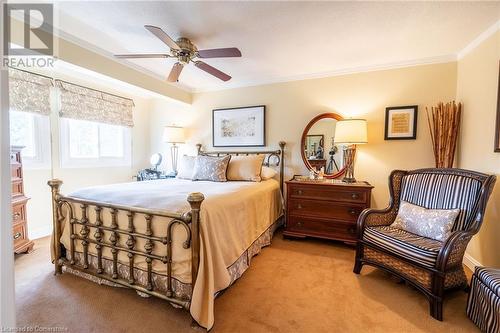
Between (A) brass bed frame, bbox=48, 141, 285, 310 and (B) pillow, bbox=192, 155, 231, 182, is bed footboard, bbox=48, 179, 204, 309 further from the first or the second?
(B) pillow, bbox=192, 155, 231, 182

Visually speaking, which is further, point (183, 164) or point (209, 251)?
point (183, 164)

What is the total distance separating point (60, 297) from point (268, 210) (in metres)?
2.11

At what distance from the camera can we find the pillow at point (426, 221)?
6.03ft

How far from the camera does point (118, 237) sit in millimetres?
1819

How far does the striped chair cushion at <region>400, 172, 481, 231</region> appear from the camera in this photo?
184cm

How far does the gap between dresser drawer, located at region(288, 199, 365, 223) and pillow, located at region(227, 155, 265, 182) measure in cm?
61

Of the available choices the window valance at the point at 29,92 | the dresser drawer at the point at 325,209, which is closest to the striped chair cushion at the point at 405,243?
the dresser drawer at the point at 325,209

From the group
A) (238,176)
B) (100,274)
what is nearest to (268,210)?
(238,176)

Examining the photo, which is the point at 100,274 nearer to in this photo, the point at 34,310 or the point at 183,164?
the point at 34,310

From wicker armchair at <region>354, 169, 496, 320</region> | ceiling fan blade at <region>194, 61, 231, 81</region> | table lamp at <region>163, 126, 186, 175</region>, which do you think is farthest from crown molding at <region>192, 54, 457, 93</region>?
wicker armchair at <region>354, 169, 496, 320</region>

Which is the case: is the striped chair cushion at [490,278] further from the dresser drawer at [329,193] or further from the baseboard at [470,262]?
the dresser drawer at [329,193]

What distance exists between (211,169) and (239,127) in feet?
3.41

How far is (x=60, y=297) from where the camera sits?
177 cm

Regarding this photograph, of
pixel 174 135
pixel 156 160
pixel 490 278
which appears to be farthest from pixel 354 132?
pixel 156 160
